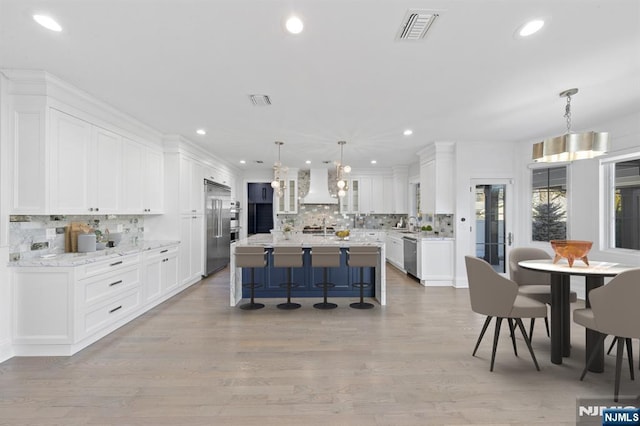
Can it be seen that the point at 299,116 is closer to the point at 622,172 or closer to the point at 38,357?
the point at 38,357

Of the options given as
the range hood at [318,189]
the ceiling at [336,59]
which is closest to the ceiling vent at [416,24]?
the ceiling at [336,59]

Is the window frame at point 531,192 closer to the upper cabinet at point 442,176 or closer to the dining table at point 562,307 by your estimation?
the upper cabinet at point 442,176

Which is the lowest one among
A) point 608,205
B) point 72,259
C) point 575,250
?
point 72,259

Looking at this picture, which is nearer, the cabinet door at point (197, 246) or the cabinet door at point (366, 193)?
the cabinet door at point (197, 246)

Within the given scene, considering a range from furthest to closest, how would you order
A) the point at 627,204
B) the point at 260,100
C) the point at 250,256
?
1. the point at 627,204
2. the point at 250,256
3. the point at 260,100

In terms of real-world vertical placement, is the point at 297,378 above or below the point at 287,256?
below

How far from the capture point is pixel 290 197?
8.88 metres

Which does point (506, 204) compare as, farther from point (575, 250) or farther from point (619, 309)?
point (619, 309)

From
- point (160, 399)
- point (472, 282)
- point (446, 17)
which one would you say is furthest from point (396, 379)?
point (446, 17)

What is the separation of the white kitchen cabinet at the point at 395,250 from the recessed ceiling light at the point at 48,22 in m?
6.63

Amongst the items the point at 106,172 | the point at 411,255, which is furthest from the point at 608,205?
the point at 106,172

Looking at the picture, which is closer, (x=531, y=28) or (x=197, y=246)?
(x=531, y=28)

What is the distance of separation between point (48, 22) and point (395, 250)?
7.21 meters

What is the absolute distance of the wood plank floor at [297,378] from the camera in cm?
213
